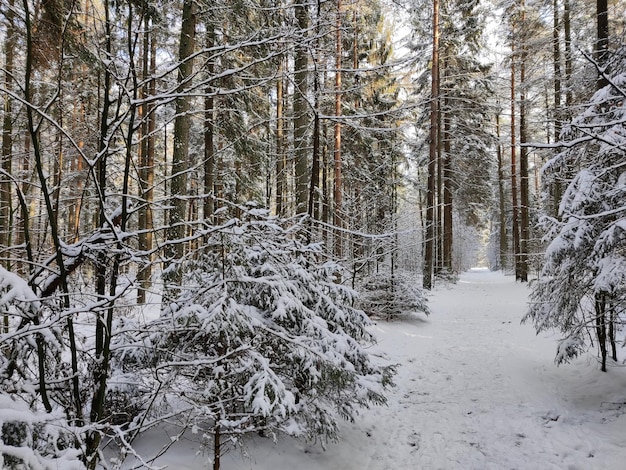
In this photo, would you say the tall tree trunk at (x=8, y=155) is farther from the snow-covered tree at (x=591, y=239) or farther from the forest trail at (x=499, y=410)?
the snow-covered tree at (x=591, y=239)

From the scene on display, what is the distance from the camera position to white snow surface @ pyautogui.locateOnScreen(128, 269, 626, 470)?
357 cm

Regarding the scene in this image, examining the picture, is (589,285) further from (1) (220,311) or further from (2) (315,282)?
(1) (220,311)

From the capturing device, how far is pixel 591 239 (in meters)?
4.27

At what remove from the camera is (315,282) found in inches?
150

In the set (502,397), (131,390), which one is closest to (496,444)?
(502,397)

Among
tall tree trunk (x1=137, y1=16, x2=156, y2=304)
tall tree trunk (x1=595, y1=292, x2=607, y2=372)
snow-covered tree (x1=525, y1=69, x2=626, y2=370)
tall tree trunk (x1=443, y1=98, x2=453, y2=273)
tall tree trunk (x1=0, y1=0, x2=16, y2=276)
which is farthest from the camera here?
tall tree trunk (x1=443, y1=98, x2=453, y2=273)

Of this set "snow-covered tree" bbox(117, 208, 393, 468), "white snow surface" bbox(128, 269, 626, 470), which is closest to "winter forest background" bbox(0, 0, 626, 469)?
"snow-covered tree" bbox(117, 208, 393, 468)

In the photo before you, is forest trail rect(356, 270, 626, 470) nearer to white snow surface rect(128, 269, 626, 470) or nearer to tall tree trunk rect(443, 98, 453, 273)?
white snow surface rect(128, 269, 626, 470)

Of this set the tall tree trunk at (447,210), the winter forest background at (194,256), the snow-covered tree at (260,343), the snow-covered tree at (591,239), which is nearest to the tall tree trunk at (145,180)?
the winter forest background at (194,256)

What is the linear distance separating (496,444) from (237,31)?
788 cm

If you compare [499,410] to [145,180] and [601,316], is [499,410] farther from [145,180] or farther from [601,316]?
[145,180]

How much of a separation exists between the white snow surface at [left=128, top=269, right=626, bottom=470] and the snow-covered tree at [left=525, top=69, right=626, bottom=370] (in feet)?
2.16

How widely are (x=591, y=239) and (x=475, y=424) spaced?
98.0 inches

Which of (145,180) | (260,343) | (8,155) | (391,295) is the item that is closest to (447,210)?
(391,295)
